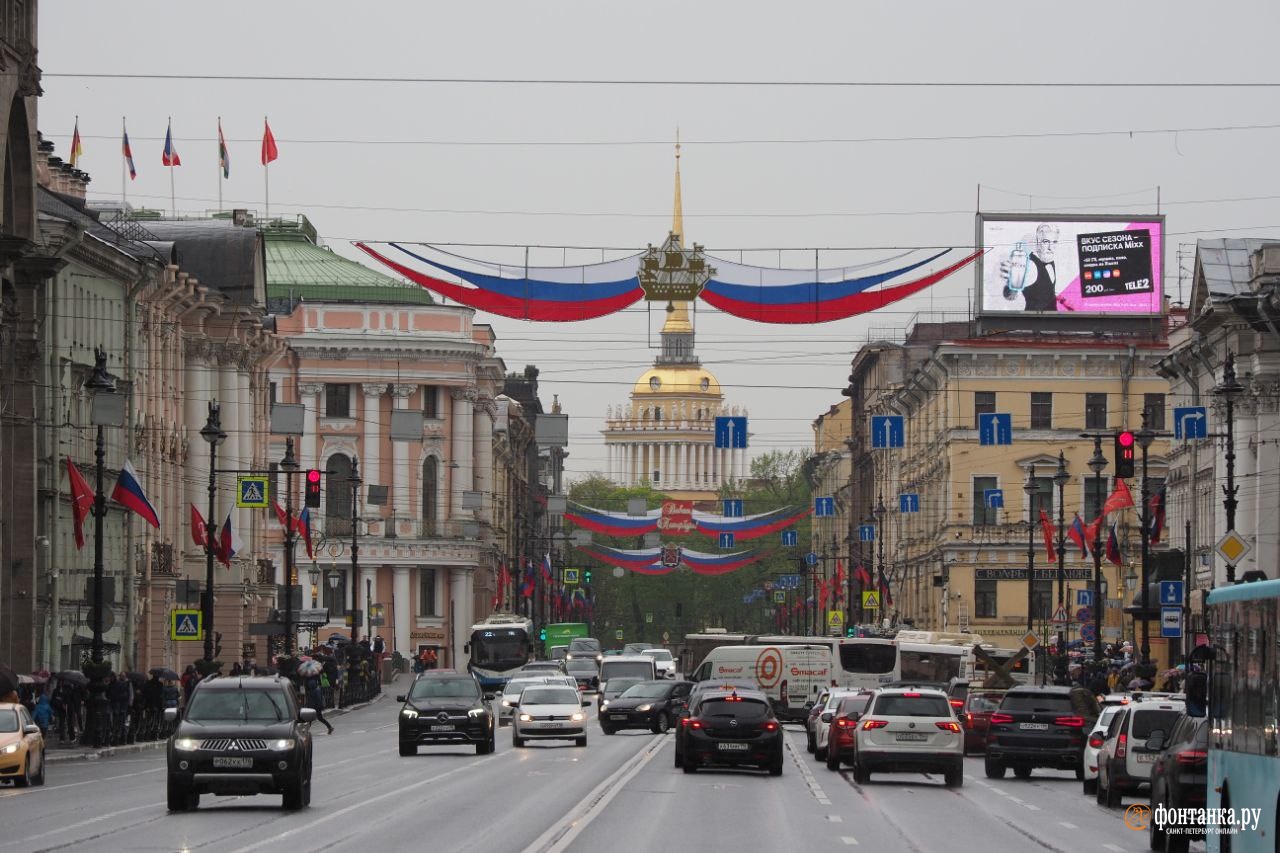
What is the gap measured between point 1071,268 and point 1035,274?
60.4 inches

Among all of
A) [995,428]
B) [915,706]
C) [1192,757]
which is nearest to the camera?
[1192,757]

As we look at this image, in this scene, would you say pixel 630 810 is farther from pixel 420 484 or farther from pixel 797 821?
pixel 420 484

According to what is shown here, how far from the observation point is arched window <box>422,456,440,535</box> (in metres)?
123

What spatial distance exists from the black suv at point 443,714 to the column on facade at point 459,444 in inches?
2990

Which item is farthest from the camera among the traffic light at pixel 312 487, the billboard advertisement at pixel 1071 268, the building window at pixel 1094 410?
the billboard advertisement at pixel 1071 268

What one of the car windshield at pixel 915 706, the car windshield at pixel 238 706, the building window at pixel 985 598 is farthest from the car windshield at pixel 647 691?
the car windshield at pixel 238 706

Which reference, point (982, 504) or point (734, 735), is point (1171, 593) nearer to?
point (734, 735)

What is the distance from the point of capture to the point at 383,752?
49.2 m

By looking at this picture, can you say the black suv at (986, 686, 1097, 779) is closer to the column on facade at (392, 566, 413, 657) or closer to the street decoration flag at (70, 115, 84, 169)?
the street decoration flag at (70, 115, 84, 169)

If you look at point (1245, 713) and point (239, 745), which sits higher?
point (1245, 713)

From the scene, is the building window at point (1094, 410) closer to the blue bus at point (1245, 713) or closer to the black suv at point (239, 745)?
the black suv at point (239, 745)

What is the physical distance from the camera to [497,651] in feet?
320

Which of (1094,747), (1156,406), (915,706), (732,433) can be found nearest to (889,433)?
(732,433)

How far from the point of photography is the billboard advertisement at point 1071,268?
332 feet
